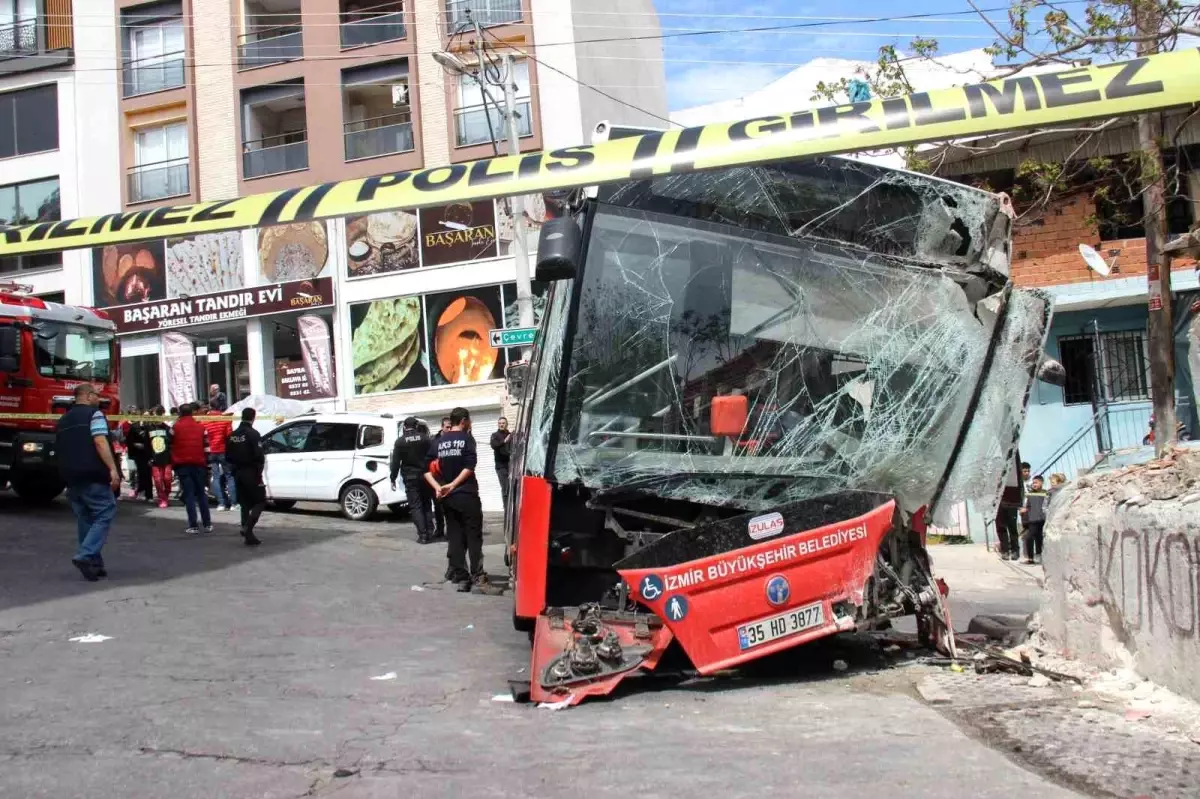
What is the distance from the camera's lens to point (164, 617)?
7.66 metres

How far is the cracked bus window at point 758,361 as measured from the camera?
5578 millimetres

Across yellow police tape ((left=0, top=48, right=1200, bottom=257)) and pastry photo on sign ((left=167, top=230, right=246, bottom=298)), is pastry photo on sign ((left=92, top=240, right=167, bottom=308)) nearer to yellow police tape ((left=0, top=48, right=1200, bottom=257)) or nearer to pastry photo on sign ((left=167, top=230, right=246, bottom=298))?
pastry photo on sign ((left=167, top=230, right=246, bottom=298))

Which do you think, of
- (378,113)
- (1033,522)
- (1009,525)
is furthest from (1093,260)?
(378,113)

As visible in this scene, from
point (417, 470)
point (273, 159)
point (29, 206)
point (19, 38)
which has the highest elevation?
point (19, 38)

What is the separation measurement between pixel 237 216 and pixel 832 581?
3.86 m

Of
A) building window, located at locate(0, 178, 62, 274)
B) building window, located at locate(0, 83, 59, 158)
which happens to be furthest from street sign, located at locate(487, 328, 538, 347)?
building window, located at locate(0, 83, 59, 158)

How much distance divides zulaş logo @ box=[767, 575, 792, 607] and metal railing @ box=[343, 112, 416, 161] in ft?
74.5

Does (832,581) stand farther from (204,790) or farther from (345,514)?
(345,514)

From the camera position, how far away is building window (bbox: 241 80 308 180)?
89.0 feet

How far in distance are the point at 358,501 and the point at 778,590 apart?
12.0 metres

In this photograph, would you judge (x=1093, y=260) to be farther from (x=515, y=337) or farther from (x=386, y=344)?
(x=386, y=344)

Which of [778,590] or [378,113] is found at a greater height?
[378,113]

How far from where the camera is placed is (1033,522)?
14008mm

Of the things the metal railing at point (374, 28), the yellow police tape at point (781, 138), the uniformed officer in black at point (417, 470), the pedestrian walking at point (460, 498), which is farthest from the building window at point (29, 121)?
the yellow police tape at point (781, 138)
